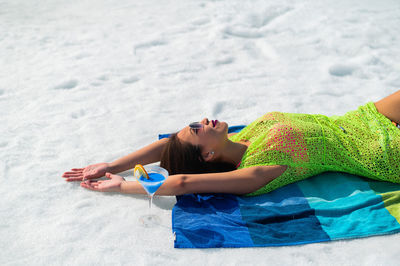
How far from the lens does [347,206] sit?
3.13 m

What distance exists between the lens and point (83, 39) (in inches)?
276

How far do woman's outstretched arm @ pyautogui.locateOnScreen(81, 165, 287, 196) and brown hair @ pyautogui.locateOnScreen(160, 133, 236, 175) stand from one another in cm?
16

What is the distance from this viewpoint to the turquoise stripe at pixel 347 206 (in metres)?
2.90

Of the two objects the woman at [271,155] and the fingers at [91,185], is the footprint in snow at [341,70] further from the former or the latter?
the fingers at [91,185]

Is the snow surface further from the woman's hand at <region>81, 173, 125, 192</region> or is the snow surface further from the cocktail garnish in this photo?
the cocktail garnish

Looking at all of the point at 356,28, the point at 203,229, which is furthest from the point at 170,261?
the point at 356,28

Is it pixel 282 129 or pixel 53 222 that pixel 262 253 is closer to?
pixel 282 129

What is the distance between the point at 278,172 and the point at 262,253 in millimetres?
744

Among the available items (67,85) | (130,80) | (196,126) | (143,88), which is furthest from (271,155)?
(67,85)

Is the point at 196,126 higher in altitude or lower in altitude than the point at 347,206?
higher

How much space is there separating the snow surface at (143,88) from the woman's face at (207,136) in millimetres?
565

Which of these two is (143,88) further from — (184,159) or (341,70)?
(341,70)

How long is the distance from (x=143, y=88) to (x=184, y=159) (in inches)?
92.9

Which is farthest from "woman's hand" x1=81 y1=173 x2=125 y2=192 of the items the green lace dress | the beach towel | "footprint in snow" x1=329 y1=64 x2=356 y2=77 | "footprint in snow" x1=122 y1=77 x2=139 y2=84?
"footprint in snow" x1=329 y1=64 x2=356 y2=77
